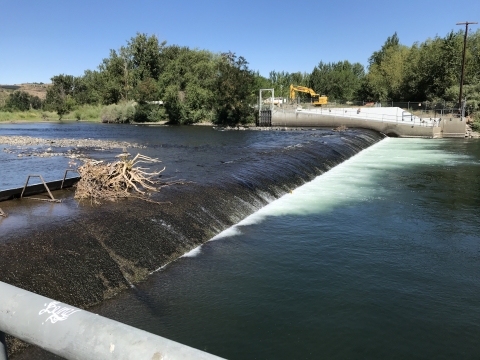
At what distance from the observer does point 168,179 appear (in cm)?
1462

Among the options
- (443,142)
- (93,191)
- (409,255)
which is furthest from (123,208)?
(443,142)

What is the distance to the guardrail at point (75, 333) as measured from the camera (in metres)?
1.51

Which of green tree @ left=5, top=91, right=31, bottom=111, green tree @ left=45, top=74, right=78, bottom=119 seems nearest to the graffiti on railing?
green tree @ left=45, top=74, right=78, bottom=119

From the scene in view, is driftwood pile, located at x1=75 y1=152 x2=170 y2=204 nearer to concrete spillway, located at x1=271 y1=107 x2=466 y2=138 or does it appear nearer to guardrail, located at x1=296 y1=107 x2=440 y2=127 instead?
concrete spillway, located at x1=271 y1=107 x2=466 y2=138

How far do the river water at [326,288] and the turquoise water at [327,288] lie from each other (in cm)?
2

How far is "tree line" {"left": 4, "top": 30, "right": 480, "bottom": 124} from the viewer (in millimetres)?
55094

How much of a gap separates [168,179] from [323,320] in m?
9.04

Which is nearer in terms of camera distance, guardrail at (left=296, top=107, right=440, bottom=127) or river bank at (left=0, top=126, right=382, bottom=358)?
river bank at (left=0, top=126, right=382, bottom=358)

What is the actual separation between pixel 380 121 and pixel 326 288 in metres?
39.2

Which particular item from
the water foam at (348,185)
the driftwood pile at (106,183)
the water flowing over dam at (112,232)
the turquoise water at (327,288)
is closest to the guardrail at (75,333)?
the turquoise water at (327,288)

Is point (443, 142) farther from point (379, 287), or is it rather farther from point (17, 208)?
point (17, 208)

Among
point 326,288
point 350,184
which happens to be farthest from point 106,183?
point 350,184

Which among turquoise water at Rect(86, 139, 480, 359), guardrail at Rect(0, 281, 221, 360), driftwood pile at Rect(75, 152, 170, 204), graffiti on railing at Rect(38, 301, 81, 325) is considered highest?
graffiti on railing at Rect(38, 301, 81, 325)

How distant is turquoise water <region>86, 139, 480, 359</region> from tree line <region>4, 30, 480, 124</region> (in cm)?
4262
